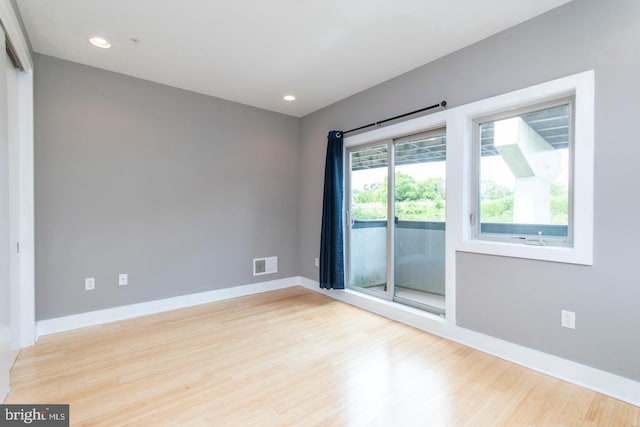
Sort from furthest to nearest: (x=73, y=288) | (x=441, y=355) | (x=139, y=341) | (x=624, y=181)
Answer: (x=73, y=288) → (x=139, y=341) → (x=441, y=355) → (x=624, y=181)

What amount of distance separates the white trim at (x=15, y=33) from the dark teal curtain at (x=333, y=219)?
2.97m

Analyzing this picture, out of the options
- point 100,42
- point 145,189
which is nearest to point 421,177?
point 145,189

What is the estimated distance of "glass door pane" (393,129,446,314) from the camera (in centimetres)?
308

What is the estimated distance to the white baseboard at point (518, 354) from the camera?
1921 millimetres

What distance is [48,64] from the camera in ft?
9.41

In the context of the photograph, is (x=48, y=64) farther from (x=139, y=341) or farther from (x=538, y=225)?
(x=538, y=225)

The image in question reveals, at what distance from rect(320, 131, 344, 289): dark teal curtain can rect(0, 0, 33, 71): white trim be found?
2971mm

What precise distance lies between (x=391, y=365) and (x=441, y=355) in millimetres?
480

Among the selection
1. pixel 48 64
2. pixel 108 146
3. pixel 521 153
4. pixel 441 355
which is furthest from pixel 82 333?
pixel 521 153

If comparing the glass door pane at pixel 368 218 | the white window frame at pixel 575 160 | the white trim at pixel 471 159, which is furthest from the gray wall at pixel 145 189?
the white window frame at pixel 575 160

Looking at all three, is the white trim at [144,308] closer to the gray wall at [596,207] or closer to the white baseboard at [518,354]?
the white baseboard at [518,354]

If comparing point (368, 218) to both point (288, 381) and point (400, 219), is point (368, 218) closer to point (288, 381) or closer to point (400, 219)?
point (400, 219)

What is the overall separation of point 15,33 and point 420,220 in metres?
3.66

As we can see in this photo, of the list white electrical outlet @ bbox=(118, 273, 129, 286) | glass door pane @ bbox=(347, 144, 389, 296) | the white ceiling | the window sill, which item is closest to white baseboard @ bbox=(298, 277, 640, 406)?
glass door pane @ bbox=(347, 144, 389, 296)
